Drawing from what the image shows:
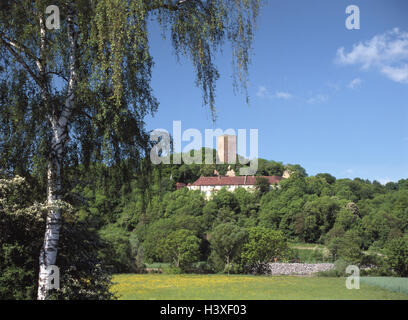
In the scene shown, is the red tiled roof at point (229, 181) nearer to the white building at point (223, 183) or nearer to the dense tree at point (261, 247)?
the white building at point (223, 183)

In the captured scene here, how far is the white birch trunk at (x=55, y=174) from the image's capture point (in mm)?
7109

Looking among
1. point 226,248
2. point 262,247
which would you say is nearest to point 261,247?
point 262,247

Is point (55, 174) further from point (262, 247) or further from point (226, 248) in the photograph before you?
point (262, 247)

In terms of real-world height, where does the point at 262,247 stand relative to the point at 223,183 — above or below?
below

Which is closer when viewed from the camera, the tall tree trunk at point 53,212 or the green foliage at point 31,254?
the tall tree trunk at point 53,212

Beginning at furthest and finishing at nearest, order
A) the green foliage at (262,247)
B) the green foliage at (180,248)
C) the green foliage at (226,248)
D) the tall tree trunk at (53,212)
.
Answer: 1. the green foliage at (180,248)
2. the green foliage at (262,247)
3. the green foliage at (226,248)
4. the tall tree trunk at (53,212)

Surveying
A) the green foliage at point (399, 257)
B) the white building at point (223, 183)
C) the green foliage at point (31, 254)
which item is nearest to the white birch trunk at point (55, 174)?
the green foliage at point (31, 254)

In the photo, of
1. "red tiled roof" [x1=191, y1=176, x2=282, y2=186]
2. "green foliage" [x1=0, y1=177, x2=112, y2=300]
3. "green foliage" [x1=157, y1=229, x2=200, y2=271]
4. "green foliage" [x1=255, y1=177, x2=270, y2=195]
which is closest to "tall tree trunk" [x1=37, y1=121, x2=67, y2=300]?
"green foliage" [x1=0, y1=177, x2=112, y2=300]

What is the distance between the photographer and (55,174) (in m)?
7.36

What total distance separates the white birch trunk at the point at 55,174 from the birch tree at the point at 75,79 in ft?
0.05

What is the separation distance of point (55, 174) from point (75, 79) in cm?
172

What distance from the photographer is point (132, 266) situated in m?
48.4

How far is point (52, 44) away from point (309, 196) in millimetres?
89574
